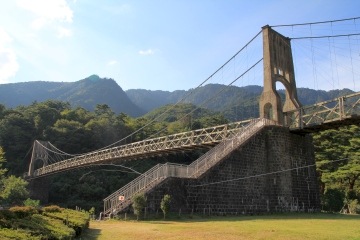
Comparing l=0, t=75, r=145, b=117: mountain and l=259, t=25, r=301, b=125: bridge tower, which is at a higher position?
l=0, t=75, r=145, b=117: mountain

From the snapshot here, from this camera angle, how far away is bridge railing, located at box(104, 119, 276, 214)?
2000 cm

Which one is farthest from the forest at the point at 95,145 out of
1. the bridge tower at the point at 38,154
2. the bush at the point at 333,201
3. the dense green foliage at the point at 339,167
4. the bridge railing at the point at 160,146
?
the bridge tower at the point at 38,154

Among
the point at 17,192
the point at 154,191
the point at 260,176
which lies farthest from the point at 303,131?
the point at 17,192

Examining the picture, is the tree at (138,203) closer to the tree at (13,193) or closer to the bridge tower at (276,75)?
the bridge tower at (276,75)

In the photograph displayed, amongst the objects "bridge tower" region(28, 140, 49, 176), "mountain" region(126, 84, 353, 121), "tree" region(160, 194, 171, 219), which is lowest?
"tree" region(160, 194, 171, 219)

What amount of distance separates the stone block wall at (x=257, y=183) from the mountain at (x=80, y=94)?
118 metres

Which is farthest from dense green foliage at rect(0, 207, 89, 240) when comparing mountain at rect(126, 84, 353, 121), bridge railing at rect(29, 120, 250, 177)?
mountain at rect(126, 84, 353, 121)

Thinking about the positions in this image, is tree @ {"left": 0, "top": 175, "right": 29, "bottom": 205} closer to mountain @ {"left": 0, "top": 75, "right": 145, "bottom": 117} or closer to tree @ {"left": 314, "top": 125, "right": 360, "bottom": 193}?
tree @ {"left": 314, "top": 125, "right": 360, "bottom": 193}

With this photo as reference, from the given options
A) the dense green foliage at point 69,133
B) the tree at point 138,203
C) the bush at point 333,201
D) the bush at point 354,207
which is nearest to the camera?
the tree at point 138,203

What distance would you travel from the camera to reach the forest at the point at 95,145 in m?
38.4

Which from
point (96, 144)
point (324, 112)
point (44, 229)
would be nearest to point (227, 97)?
point (96, 144)

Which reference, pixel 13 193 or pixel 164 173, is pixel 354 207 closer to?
pixel 164 173

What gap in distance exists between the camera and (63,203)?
47.3 metres

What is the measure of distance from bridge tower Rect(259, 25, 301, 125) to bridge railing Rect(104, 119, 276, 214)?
3977mm
